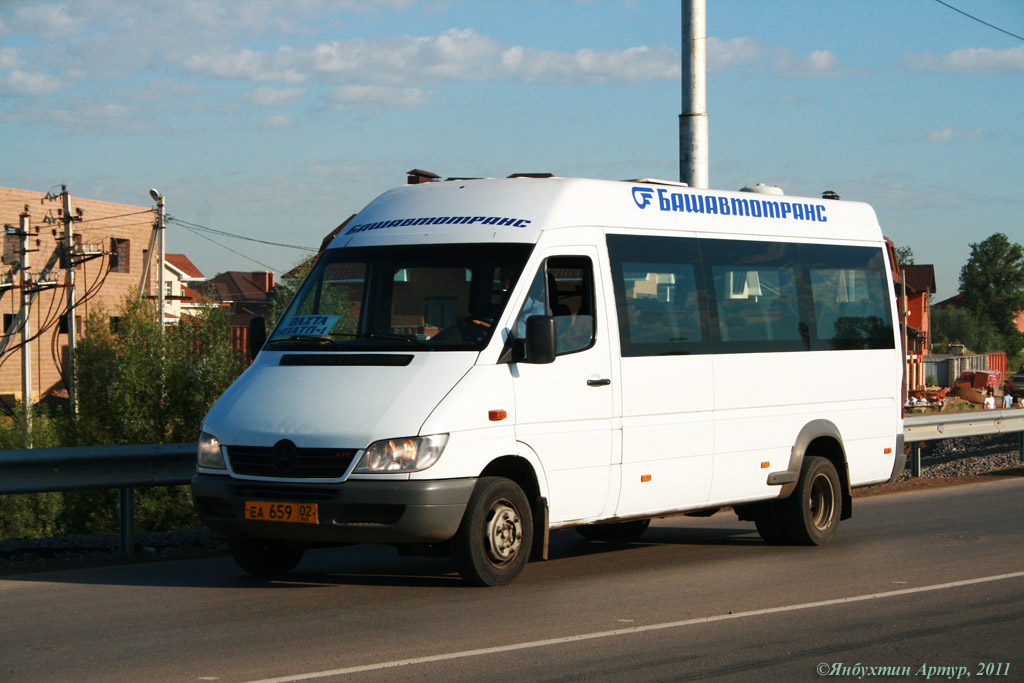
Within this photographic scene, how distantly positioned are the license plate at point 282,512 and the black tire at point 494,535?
0.97 metres

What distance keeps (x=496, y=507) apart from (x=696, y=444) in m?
2.27

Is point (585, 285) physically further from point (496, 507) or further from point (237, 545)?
point (237, 545)

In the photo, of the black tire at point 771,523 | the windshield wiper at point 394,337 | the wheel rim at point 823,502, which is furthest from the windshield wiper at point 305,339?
the wheel rim at point 823,502

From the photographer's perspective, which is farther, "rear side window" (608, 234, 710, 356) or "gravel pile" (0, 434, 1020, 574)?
"gravel pile" (0, 434, 1020, 574)

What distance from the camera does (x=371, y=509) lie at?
8.09 m

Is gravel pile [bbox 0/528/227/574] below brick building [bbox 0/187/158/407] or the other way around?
below

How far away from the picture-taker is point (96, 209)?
5662 cm

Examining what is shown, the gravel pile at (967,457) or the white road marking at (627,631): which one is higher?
the white road marking at (627,631)

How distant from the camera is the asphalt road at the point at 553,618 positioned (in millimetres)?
6289

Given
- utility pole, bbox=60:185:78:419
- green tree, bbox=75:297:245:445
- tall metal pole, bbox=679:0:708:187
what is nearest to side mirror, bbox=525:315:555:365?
tall metal pole, bbox=679:0:708:187

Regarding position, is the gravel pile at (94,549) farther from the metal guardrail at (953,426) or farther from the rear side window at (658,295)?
the metal guardrail at (953,426)

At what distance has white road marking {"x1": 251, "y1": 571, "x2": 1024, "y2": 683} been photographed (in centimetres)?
616

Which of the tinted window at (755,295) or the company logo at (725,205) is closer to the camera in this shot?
the company logo at (725,205)

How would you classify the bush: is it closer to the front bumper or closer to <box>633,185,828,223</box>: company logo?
<box>633,185,828,223</box>: company logo
